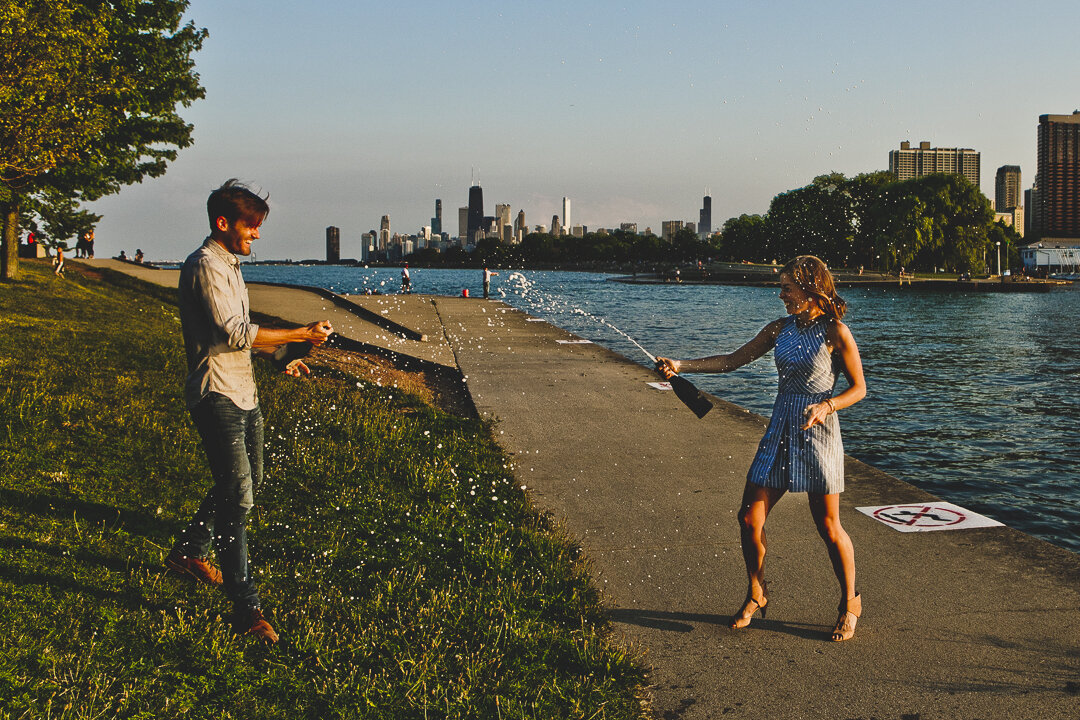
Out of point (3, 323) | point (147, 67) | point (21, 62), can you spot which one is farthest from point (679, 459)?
point (147, 67)

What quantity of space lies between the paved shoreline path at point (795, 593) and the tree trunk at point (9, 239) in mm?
19187

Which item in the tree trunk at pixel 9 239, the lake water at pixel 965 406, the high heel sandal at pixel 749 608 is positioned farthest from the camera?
the tree trunk at pixel 9 239

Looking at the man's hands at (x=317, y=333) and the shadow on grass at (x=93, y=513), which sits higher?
the man's hands at (x=317, y=333)

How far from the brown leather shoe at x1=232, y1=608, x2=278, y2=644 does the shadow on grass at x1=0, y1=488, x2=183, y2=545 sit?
1.42 metres

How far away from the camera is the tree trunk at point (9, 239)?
2245cm

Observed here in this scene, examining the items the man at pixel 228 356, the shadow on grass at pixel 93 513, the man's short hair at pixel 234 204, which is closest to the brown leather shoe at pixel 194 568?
the man at pixel 228 356

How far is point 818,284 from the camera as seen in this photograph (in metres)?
4.41

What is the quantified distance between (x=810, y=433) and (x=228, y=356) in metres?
2.95

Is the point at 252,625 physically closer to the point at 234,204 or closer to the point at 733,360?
the point at 234,204

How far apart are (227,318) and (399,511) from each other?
261 cm

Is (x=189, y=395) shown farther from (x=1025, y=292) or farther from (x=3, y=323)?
(x=1025, y=292)

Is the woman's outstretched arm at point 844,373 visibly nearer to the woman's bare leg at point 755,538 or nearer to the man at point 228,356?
the woman's bare leg at point 755,538

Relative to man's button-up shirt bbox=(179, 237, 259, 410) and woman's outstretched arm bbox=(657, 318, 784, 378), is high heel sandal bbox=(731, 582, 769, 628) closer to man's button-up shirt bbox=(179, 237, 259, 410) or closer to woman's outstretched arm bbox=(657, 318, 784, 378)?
woman's outstretched arm bbox=(657, 318, 784, 378)

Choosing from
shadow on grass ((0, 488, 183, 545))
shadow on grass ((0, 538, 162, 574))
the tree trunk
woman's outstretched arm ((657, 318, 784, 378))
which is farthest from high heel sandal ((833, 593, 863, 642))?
the tree trunk
